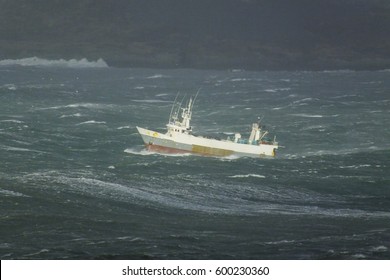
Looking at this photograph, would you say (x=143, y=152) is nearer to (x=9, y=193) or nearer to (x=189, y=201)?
(x=189, y=201)

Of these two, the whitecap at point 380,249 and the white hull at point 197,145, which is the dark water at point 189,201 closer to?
the whitecap at point 380,249

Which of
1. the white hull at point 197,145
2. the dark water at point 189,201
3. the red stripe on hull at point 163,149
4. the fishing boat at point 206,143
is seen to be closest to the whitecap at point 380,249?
the dark water at point 189,201

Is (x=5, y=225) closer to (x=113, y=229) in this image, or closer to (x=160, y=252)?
(x=113, y=229)

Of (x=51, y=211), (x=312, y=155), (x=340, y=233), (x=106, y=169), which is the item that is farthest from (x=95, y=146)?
(x=340, y=233)

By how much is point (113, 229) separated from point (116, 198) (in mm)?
17969

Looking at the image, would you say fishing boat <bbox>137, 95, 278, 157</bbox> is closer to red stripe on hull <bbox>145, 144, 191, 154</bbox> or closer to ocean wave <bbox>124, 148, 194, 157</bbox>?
red stripe on hull <bbox>145, 144, 191, 154</bbox>

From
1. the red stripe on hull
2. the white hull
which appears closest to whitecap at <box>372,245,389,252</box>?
Result: the white hull

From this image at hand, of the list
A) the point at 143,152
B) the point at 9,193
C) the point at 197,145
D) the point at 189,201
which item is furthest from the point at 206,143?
the point at 9,193

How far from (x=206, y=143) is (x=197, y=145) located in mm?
1858

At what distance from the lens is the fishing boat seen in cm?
19100

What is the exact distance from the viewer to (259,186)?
160375 millimetres

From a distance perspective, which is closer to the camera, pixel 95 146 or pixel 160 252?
pixel 160 252

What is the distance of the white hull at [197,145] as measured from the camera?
190875 mm

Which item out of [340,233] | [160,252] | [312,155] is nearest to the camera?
[160,252]
